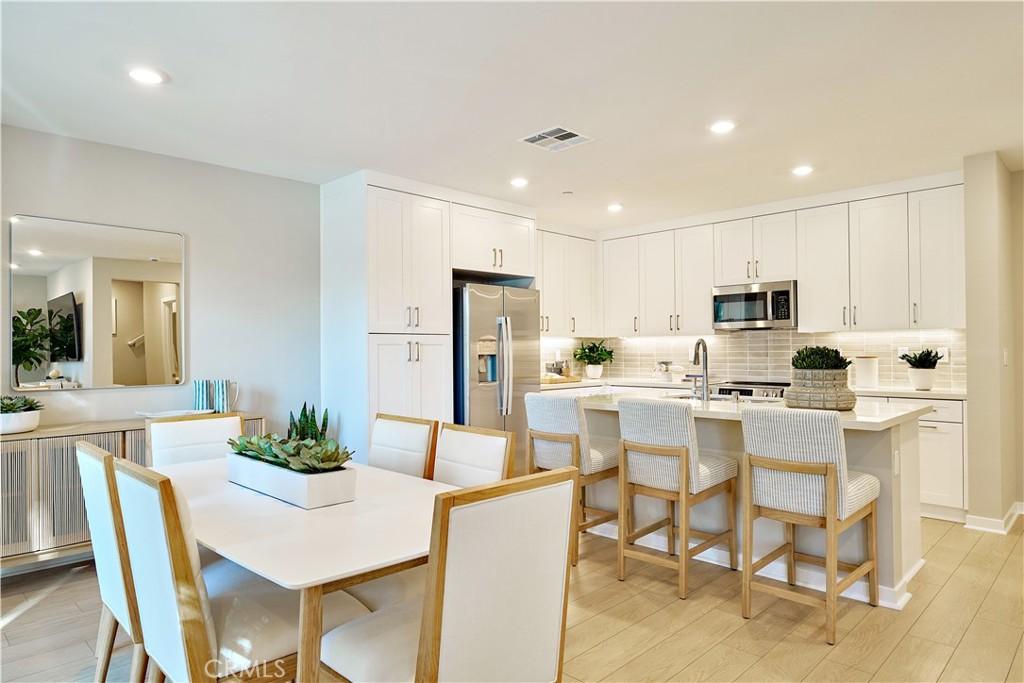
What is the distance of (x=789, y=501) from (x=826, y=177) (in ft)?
9.29

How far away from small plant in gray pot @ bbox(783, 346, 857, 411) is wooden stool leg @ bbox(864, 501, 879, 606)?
48cm

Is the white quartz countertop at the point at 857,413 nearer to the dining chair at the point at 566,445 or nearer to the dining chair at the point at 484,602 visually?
the dining chair at the point at 566,445

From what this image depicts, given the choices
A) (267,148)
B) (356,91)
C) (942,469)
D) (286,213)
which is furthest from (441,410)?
(942,469)

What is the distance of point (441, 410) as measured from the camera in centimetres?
464

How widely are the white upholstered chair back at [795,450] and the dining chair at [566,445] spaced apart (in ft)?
2.87

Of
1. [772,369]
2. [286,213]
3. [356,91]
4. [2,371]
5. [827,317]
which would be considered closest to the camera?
[356,91]

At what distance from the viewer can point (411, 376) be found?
14.5ft

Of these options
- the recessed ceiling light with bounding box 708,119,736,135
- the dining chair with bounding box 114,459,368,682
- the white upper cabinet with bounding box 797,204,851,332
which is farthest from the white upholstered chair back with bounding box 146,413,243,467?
the white upper cabinet with bounding box 797,204,851,332

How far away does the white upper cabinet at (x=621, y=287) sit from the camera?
20.1 feet

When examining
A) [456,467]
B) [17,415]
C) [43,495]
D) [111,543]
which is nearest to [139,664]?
[111,543]

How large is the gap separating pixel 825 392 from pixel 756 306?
2.47 meters

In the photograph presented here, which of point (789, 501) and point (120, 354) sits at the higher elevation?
point (120, 354)

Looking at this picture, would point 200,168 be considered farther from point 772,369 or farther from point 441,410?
point 772,369

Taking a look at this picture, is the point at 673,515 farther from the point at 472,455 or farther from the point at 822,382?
the point at 472,455
